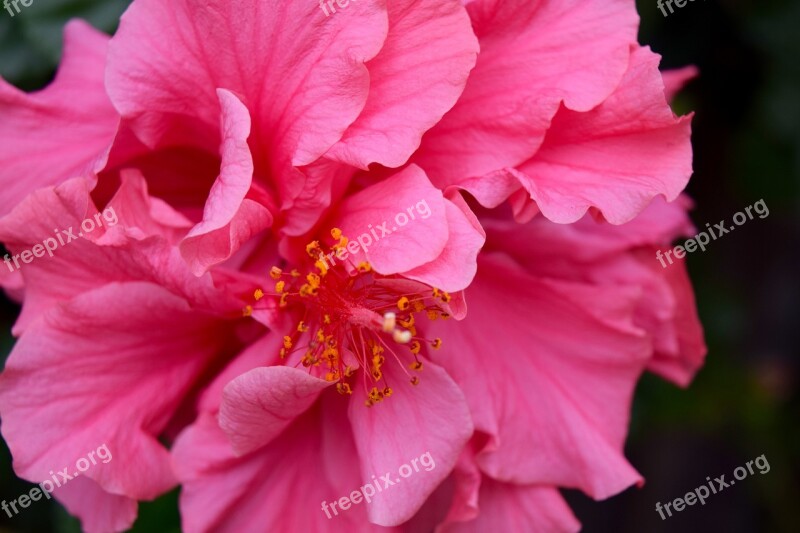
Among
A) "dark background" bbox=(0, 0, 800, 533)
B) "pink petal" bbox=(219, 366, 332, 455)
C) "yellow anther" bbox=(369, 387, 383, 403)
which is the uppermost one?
"pink petal" bbox=(219, 366, 332, 455)

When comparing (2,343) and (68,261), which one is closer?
(68,261)

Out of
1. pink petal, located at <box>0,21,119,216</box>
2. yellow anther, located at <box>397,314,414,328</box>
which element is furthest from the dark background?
Answer: yellow anther, located at <box>397,314,414,328</box>

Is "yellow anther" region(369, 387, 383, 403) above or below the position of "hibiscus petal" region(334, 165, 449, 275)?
below

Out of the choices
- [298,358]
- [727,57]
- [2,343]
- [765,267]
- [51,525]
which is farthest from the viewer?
[765,267]

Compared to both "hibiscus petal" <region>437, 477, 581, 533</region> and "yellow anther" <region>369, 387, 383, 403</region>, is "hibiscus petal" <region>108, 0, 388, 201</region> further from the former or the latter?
"hibiscus petal" <region>437, 477, 581, 533</region>

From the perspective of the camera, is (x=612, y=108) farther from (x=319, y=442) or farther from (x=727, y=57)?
(x=727, y=57)

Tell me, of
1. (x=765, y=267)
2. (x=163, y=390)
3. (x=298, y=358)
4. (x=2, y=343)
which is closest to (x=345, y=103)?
(x=298, y=358)
